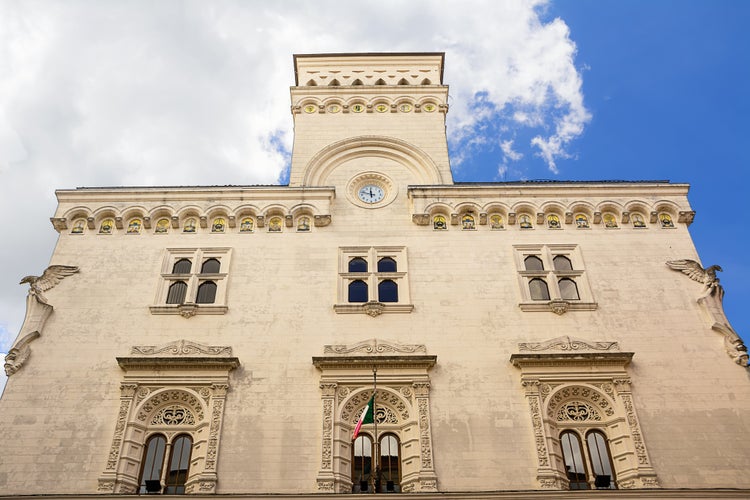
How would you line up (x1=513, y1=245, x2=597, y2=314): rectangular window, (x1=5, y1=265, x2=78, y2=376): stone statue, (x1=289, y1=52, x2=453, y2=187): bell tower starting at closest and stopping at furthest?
(x1=5, y1=265, x2=78, y2=376): stone statue
(x1=513, y1=245, x2=597, y2=314): rectangular window
(x1=289, y1=52, x2=453, y2=187): bell tower

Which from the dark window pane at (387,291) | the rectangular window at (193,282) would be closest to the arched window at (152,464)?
the rectangular window at (193,282)

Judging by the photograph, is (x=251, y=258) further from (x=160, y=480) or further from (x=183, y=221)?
(x=160, y=480)

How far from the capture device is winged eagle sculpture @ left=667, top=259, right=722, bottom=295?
69.4ft

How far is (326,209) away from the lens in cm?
2323

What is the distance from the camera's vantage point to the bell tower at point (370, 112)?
82.7 ft

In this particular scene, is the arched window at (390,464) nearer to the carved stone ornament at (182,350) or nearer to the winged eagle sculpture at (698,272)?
the carved stone ornament at (182,350)

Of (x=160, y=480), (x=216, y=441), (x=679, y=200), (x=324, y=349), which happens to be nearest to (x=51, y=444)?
(x=160, y=480)

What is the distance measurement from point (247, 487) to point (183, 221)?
1005 cm

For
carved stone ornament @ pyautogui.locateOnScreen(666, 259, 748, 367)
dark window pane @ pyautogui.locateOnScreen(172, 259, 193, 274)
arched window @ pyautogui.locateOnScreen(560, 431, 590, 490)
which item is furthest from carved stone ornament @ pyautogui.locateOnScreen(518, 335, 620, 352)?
dark window pane @ pyautogui.locateOnScreen(172, 259, 193, 274)

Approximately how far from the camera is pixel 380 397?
19.2m

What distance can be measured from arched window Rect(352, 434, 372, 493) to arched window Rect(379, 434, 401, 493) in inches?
14.4

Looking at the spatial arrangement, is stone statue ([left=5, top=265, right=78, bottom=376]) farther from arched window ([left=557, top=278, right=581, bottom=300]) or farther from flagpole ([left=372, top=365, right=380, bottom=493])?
arched window ([left=557, top=278, right=581, bottom=300])

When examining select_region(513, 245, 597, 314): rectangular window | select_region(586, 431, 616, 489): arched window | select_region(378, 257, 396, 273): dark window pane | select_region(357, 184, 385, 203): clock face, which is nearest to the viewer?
select_region(586, 431, 616, 489): arched window

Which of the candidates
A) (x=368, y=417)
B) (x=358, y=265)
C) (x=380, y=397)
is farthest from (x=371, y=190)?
(x=368, y=417)
